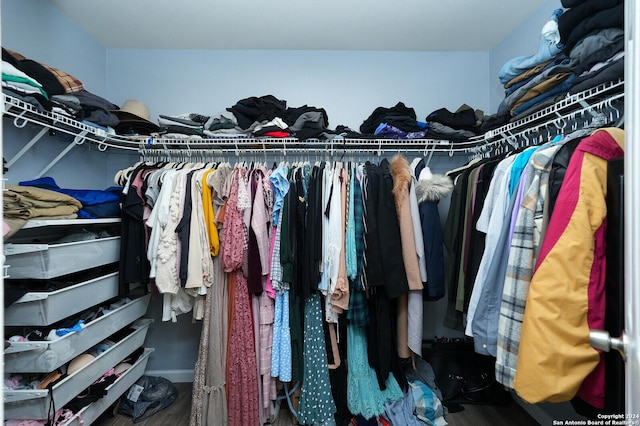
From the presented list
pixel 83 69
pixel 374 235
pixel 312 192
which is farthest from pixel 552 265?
pixel 83 69

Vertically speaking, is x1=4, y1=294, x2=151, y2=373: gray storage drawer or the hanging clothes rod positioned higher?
the hanging clothes rod

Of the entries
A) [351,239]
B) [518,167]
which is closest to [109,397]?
[351,239]

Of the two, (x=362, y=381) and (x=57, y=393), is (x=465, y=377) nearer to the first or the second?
(x=362, y=381)

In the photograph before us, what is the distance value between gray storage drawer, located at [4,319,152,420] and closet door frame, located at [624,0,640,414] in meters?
1.86

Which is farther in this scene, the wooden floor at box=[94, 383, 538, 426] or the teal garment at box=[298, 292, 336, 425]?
the wooden floor at box=[94, 383, 538, 426]

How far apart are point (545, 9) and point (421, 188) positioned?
1304mm

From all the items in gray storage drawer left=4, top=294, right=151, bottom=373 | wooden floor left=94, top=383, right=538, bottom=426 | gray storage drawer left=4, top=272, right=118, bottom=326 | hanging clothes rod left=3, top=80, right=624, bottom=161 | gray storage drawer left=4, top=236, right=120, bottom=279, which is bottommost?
wooden floor left=94, top=383, right=538, bottom=426

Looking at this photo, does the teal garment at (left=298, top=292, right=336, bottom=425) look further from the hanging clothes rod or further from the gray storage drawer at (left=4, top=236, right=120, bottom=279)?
the gray storage drawer at (left=4, top=236, right=120, bottom=279)

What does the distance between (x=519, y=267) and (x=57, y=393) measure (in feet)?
6.31

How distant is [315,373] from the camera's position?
149 cm

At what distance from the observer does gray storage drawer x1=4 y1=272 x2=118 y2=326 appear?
41.4 inches

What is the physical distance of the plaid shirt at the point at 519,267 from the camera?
886mm

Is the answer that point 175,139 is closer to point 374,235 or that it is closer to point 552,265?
point 374,235

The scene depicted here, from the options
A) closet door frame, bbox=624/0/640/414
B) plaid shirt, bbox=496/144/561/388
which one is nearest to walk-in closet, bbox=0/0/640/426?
plaid shirt, bbox=496/144/561/388
